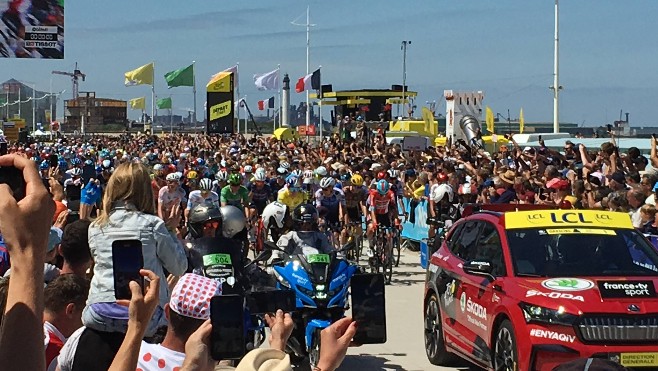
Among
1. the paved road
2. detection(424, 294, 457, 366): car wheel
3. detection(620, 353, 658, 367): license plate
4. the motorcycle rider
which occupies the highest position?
the motorcycle rider

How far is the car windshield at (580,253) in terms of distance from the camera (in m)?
9.28

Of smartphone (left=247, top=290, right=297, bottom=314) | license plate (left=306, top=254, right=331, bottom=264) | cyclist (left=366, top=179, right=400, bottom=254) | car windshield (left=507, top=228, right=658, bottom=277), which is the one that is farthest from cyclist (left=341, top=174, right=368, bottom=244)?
smartphone (left=247, top=290, right=297, bottom=314)

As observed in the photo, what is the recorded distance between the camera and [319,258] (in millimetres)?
10250

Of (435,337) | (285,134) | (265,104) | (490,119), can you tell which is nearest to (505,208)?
(435,337)

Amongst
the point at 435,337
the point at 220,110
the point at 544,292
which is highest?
the point at 220,110

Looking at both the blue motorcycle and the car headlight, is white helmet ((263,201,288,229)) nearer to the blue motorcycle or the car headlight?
the blue motorcycle

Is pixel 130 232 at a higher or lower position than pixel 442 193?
higher

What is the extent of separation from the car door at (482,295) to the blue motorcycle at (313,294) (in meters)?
1.09

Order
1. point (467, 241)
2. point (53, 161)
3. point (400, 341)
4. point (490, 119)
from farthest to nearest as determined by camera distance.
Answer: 1. point (490, 119)
2. point (53, 161)
3. point (400, 341)
4. point (467, 241)

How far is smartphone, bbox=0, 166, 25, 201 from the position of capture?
341cm

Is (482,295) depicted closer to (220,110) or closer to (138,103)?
(220,110)

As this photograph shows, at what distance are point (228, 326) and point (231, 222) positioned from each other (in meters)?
7.48

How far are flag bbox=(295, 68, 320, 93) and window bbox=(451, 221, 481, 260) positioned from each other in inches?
2023

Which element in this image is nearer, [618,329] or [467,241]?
[618,329]
